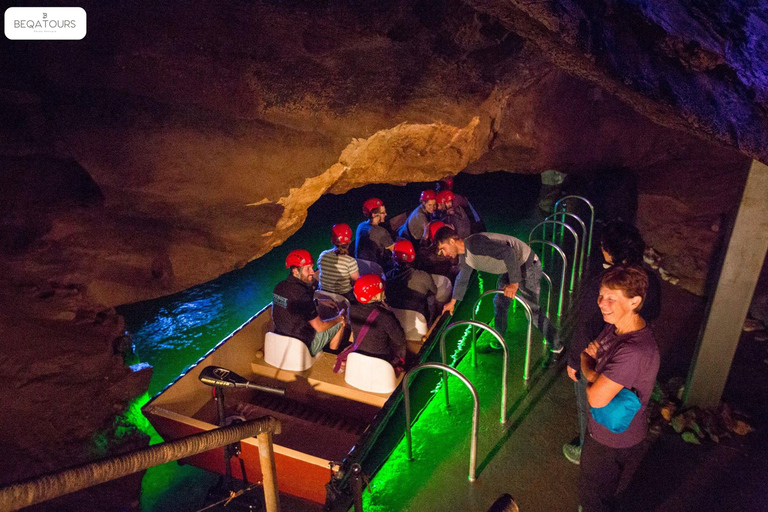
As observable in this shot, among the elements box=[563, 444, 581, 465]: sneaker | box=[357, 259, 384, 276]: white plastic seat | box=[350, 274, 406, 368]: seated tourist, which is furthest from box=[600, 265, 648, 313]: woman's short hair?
box=[357, 259, 384, 276]: white plastic seat

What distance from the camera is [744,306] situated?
13.7ft

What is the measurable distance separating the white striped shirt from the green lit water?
2.53m

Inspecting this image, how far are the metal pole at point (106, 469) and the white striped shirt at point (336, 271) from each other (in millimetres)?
4032

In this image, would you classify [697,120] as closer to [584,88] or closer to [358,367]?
[358,367]

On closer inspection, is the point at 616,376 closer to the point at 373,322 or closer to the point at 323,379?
the point at 373,322

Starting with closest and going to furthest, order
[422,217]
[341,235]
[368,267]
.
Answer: [341,235] → [368,267] → [422,217]

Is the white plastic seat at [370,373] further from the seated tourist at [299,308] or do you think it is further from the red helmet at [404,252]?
the red helmet at [404,252]

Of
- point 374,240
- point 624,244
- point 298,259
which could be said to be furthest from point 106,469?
point 374,240

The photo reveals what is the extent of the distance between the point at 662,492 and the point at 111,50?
22.1ft

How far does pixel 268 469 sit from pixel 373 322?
2508mm

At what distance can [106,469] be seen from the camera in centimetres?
166

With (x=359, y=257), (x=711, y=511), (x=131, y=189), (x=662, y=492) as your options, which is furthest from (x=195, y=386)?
(x=711, y=511)

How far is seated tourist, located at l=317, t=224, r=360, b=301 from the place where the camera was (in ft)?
20.3

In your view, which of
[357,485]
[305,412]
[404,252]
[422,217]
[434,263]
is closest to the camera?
[357,485]
